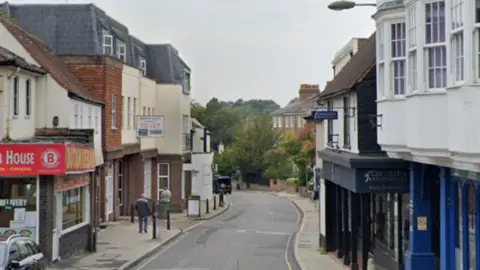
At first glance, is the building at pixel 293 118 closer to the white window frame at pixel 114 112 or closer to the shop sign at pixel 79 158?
the white window frame at pixel 114 112

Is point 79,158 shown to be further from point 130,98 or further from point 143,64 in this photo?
point 143,64

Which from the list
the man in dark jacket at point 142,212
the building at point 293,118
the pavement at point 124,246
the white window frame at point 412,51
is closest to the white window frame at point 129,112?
the pavement at point 124,246

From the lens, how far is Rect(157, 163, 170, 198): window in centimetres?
5491

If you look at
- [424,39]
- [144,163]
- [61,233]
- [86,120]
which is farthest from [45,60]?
[424,39]

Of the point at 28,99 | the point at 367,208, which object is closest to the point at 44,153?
the point at 28,99

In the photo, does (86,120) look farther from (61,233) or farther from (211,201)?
(211,201)

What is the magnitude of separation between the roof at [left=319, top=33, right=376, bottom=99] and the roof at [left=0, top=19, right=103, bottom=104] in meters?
10.3

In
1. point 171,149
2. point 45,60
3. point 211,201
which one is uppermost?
point 45,60

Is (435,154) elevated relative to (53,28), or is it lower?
lower

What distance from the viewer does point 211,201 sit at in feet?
205

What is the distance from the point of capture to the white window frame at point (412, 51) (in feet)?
54.5

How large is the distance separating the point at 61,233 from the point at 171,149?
27222 millimetres

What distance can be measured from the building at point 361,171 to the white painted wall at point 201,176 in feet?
87.1

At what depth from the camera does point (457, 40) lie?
45.4 ft
